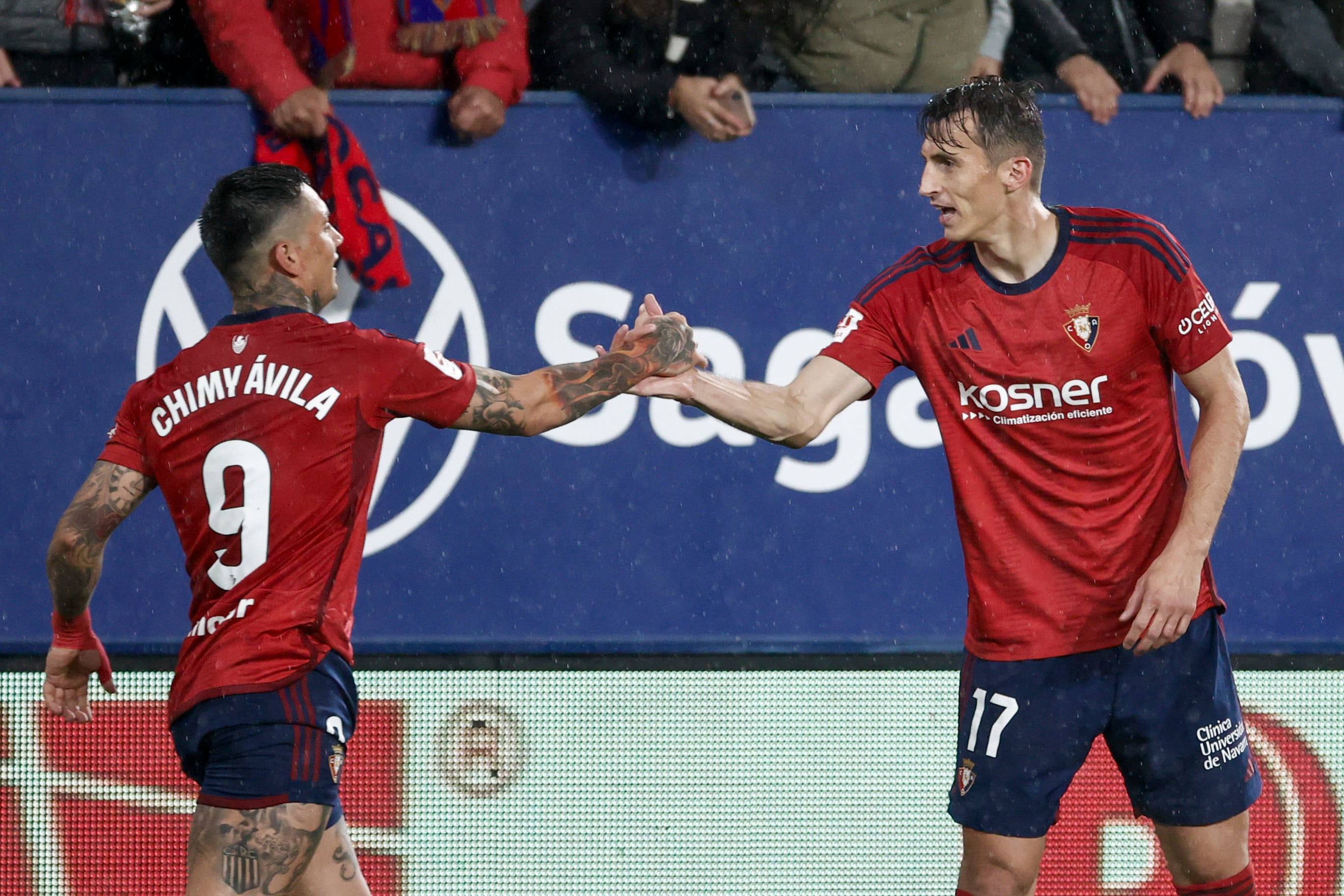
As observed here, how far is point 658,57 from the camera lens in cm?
461

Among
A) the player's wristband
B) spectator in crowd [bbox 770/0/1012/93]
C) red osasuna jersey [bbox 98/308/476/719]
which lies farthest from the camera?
spectator in crowd [bbox 770/0/1012/93]

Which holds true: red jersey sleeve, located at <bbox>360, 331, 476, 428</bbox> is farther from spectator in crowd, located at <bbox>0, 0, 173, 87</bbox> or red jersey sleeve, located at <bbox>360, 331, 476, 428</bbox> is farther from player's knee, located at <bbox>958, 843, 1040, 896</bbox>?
spectator in crowd, located at <bbox>0, 0, 173, 87</bbox>

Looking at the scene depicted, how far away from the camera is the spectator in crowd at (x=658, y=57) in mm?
4383

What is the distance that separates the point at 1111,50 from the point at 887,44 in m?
0.91

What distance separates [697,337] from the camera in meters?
4.47

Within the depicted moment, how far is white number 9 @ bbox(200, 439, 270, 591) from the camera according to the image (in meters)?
3.08

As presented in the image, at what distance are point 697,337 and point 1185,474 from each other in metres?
1.60

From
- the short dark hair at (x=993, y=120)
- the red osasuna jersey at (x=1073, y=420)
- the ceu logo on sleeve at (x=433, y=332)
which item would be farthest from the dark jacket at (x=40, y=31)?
the red osasuna jersey at (x=1073, y=420)

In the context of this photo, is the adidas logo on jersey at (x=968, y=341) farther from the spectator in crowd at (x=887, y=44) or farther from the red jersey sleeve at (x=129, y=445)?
the red jersey sleeve at (x=129, y=445)

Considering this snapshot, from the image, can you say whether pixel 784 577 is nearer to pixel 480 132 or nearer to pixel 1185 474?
pixel 1185 474

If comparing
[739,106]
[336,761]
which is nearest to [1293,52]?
[739,106]

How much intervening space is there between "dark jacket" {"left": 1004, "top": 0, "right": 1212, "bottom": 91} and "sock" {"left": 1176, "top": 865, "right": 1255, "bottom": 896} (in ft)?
9.03

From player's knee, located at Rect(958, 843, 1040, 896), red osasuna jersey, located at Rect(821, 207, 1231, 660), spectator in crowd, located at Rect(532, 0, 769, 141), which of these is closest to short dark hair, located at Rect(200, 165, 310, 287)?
spectator in crowd, located at Rect(532, 0, 769, 141)

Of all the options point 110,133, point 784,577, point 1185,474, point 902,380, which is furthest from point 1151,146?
point 110,133
